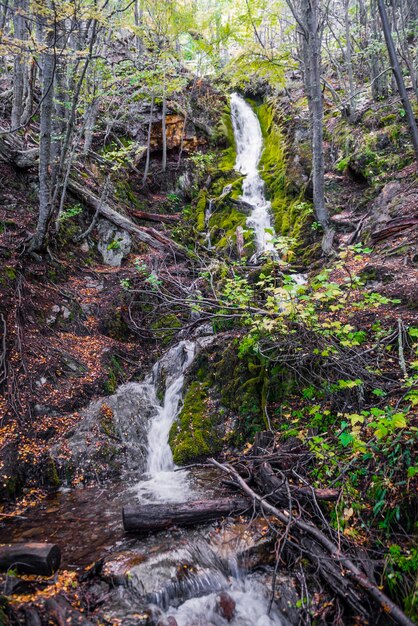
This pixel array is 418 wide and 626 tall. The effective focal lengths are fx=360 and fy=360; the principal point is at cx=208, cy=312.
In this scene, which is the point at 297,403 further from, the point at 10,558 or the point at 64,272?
the point at 64,272

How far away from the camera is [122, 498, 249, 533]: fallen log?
405 cm

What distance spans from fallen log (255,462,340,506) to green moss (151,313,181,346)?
4776 mm

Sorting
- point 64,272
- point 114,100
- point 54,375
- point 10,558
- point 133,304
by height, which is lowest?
point 10,558

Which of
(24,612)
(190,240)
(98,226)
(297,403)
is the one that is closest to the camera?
(24,612)

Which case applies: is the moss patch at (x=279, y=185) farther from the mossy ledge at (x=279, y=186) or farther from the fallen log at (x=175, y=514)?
the fallen log at (x=175, y=514)

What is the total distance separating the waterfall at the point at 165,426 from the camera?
16.9ft

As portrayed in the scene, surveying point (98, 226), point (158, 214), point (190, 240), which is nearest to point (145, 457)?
point (98, 226)

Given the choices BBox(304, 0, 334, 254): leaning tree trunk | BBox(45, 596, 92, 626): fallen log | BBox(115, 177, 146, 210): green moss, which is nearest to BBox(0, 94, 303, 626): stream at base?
BBox(45, 596, 92, 626): fallen log

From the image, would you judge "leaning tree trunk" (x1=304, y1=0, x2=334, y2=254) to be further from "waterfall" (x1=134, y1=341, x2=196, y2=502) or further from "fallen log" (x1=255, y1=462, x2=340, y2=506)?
"fallen log" (x1=255, y1=462, x2=340, y2=506)

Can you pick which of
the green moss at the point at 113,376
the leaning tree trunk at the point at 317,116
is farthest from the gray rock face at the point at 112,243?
the leaning tree trunk at the point at 317,116

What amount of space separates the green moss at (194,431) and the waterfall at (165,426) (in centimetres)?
20

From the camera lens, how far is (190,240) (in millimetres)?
12117

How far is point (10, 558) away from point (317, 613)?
110 inches

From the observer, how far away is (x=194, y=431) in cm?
608
